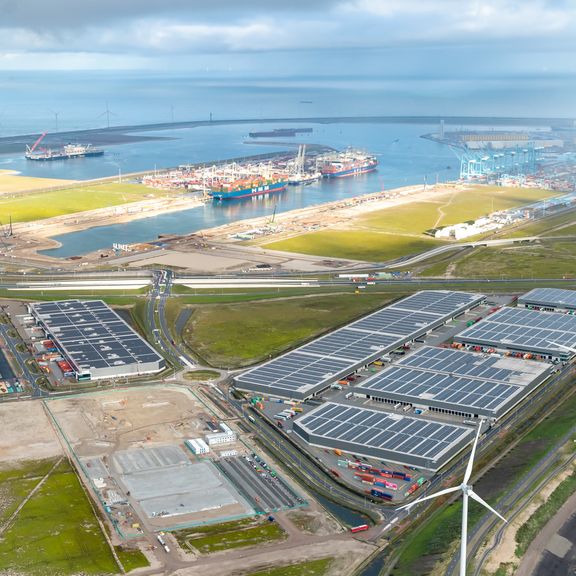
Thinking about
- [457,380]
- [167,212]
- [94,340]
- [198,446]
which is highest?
[167,212]

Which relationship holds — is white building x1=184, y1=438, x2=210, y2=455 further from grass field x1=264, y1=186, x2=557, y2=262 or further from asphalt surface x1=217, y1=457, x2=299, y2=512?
grass field x1=264, y1=186, x2=557, y2=262

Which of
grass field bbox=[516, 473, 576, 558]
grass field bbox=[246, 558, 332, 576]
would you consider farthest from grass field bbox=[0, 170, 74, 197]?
grass field bbox=[516, 473, 576, 558]

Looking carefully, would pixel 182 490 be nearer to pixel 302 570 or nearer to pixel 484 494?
pixel 302 570

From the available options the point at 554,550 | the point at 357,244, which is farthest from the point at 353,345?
Result: the point at 357,244

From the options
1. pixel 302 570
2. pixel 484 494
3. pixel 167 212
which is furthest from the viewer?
pixel 167 212

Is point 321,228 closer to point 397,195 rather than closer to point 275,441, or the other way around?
point 397,195

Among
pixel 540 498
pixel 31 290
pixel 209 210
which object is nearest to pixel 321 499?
pixel 540 498
